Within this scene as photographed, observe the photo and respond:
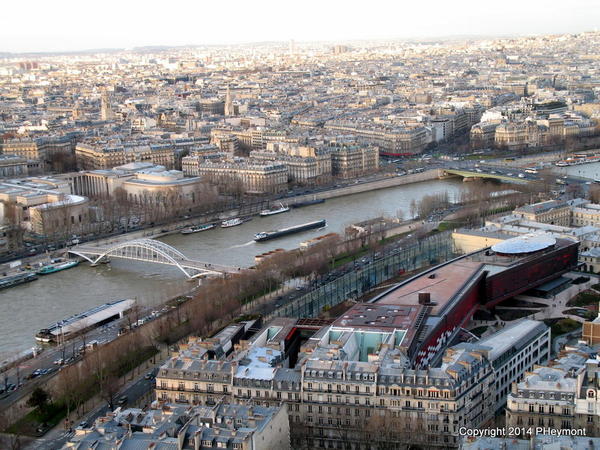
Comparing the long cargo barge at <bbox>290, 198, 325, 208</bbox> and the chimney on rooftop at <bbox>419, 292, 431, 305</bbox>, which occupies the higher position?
the chimney on rooftop at <bbox>419, 292, 431, 305</bbox>

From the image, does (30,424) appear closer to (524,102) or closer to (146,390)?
(146,390)

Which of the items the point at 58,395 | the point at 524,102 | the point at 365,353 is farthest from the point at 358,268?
the point at 524,102

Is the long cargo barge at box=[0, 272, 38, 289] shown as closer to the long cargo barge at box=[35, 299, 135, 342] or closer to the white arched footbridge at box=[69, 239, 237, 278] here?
the white arched footbridge at box=[69, 239, 237, 278]

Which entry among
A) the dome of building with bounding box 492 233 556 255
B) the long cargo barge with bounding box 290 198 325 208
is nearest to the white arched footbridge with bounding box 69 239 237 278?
the dome of building with bounding box 492 233 556 255

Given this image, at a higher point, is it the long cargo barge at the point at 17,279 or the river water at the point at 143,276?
the long cargo barge at the point at 17,279

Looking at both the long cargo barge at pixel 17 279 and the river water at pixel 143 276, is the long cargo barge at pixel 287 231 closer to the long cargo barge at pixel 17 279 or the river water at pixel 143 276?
the river water at pixel 143 276

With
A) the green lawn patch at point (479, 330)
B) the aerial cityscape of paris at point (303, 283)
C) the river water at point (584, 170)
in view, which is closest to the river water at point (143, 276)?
the aerial cityscape of paris at point (303, 283)
